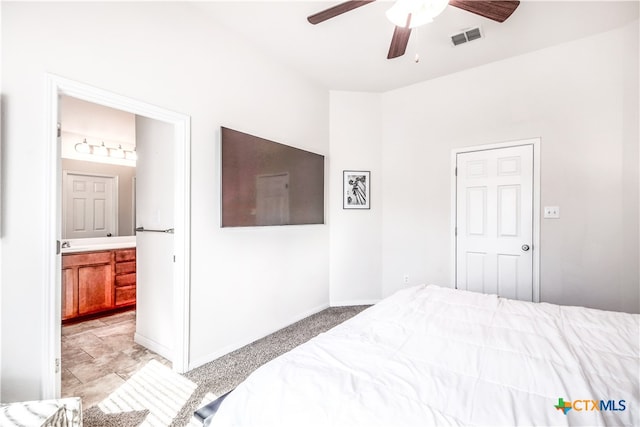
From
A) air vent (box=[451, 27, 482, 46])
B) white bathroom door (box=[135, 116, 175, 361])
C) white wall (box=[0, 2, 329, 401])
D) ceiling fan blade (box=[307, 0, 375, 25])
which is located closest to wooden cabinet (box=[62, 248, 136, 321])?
white bathroom door (box=[135, 116, 175, 361])

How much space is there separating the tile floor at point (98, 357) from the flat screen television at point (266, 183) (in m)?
1.35

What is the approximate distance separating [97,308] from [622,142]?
5.55m

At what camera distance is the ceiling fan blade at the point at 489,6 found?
1.65 metres

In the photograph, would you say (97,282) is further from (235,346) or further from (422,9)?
(422,9)

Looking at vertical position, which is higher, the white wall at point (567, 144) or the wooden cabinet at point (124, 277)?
the white wall at point (567, 144)

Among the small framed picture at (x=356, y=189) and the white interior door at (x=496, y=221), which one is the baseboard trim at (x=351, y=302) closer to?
the white interior door at (x=496, y=221)

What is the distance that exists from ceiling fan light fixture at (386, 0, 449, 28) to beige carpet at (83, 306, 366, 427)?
258 centimetres

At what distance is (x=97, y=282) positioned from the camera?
3273mm

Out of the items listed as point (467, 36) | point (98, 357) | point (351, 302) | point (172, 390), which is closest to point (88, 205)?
point (98, 357)

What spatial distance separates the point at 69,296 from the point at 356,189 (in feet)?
11.3

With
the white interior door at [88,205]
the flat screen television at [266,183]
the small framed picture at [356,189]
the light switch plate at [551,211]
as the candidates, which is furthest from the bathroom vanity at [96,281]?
the light switch plate at [551,211]

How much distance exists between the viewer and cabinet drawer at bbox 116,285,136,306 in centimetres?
346

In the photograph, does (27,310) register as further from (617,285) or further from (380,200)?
(617,285)

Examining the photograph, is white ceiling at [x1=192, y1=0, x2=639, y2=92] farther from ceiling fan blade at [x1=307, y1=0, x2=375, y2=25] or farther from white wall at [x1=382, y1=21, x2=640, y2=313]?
ceiling fan blade at [x1=307, y1=0, x2=375, y2=25]
